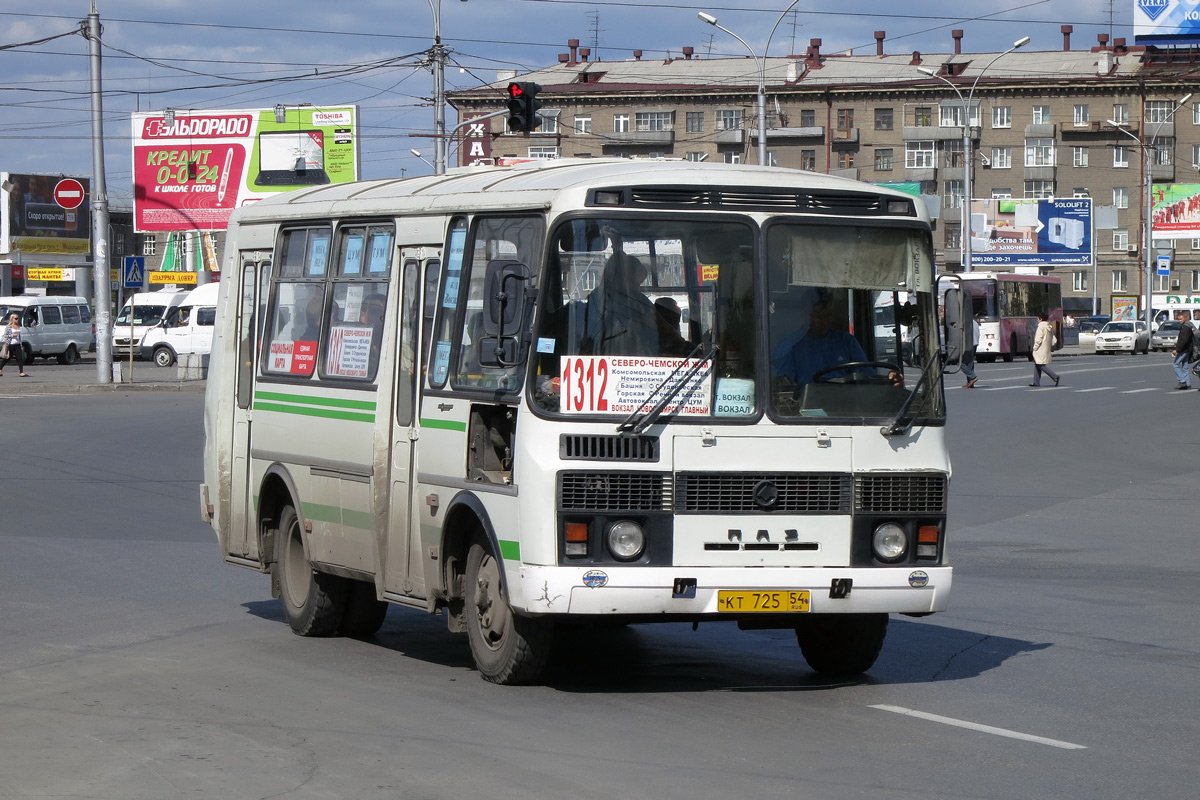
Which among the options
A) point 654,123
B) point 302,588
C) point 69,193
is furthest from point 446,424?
point 654,123

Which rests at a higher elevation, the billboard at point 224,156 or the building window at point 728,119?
the building window at point 728,119

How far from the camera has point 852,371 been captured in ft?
27.6

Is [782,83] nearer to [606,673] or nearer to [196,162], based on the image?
[196,162]

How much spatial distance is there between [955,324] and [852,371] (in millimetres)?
590

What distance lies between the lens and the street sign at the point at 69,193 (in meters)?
70.8

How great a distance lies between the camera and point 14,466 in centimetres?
2173

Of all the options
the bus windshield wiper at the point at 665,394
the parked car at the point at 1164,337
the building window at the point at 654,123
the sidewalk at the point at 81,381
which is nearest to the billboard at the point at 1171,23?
the parked car at the point at 1164,337

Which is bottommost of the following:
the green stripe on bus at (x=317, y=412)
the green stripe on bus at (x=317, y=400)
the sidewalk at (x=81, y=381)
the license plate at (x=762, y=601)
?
the sidewalk at (x=81, y=381)

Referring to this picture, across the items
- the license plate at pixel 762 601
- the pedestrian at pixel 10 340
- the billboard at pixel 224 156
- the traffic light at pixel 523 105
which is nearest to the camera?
the license plate at pixel 762 601

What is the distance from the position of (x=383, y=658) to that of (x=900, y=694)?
2897mm

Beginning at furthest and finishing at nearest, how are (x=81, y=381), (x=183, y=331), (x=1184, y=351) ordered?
1. (x=183, y=331)
2. (x=81, y=381)
3. (x=1184, y=351)

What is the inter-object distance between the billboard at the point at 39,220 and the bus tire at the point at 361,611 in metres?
77.1

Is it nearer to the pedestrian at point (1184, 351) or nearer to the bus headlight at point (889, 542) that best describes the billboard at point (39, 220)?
the pedestrian at point (1184, 351)

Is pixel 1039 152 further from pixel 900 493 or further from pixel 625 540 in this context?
pixel 625 540
